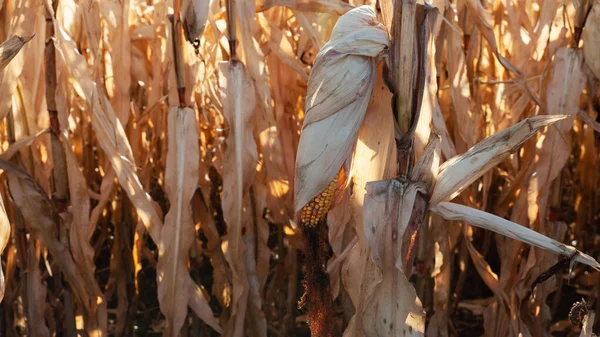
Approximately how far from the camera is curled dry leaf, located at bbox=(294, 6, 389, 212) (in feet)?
4.08

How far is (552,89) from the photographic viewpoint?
2107 millimetres

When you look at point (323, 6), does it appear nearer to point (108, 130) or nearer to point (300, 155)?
point (300, 155)

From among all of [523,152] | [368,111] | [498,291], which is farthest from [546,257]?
[368,111]

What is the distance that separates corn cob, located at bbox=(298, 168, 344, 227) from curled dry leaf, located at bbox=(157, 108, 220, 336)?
75cm

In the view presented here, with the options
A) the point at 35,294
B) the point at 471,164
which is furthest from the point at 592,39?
the point at 35,294

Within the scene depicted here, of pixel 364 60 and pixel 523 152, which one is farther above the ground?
pixel 364 60

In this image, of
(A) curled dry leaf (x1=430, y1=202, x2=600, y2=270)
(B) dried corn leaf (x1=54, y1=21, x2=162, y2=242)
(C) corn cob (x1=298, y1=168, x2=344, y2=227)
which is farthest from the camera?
(B) dried corn leaf (x1=54, y1=21, x2=162, y2=242)

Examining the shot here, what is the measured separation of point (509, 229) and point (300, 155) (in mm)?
365

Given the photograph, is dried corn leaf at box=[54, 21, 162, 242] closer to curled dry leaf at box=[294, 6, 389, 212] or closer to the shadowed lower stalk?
the shadowed lower stalk

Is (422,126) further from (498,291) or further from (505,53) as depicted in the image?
(505,53)

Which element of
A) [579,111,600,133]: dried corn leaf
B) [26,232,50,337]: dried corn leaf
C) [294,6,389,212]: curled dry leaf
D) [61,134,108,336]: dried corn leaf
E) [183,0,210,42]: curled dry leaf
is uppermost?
[183,0,210,42]: curled dry leaf

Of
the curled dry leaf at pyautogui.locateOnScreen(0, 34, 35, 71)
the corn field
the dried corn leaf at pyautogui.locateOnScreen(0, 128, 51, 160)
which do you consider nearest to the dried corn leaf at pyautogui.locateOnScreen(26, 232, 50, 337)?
the corn field

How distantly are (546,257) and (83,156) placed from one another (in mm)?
1639

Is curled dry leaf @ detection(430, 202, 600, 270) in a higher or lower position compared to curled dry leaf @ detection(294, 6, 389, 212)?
lower
